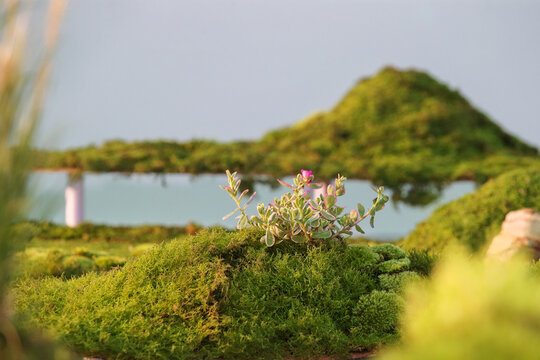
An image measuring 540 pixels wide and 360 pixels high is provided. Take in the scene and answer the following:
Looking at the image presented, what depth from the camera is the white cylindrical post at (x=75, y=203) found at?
11789mm

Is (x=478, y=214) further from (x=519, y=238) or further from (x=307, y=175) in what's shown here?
(x=307, y=175)

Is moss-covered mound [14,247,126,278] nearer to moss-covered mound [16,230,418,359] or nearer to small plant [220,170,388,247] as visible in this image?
moss-covered mound [16,230,418,359]

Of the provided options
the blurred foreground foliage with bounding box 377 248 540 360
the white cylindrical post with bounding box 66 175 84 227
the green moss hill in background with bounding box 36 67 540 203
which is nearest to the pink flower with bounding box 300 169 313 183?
the blurred foreground foliage with bounding box 377 248 540 360

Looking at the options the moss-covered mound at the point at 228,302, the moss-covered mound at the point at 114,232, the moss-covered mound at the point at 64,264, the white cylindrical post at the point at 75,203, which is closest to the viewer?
the moss-covered mound at the point at 228,302

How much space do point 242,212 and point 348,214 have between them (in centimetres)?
110

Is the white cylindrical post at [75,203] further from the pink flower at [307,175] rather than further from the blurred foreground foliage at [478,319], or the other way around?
the blurred foreground foliage at [478,319]

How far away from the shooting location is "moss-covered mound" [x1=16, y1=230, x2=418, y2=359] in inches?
165

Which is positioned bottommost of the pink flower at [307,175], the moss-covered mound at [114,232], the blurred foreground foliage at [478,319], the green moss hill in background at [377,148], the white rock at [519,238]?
the moss-covered mound at [114,232]

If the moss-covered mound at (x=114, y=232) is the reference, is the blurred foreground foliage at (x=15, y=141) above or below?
above

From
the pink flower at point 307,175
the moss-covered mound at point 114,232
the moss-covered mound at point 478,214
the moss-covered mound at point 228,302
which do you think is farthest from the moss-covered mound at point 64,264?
the moss-covered mound at point 478,214

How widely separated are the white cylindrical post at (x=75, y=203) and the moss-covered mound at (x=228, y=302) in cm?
670

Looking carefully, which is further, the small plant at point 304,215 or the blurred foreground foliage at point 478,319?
the small plant at point 304,215

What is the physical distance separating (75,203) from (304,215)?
8.25 metres

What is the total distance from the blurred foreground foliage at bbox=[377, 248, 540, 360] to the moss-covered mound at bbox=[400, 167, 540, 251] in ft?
22.3
